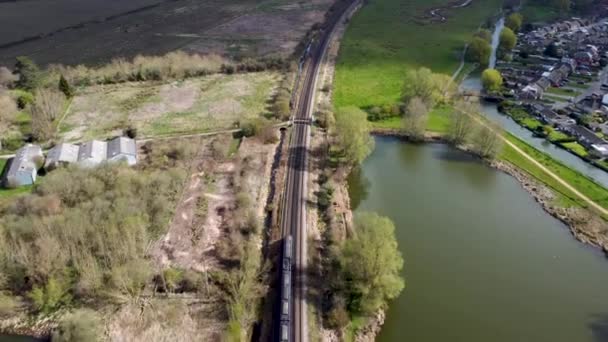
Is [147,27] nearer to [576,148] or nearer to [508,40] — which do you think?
[508,40]

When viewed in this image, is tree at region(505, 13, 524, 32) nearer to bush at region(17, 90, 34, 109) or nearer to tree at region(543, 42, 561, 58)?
tree at region(543, 42, 561, 58)

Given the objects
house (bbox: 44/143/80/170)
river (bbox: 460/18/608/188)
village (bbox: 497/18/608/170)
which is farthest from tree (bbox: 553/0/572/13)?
house (bbox: 44/143/80/170)

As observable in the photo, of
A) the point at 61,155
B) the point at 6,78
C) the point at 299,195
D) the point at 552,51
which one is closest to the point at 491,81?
the point at 552,51

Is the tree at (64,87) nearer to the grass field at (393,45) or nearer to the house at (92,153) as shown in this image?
the house at (92,153)

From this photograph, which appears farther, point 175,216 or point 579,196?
point 579,196

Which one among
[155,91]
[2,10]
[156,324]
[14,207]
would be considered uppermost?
[2,10]

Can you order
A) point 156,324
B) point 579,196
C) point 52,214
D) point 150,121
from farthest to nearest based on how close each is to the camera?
point 150,121 → point 579,196 → point 52,214 → point 156,324

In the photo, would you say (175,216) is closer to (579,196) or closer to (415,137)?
(415,137)

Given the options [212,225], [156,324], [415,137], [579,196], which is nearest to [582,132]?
[579,196]
